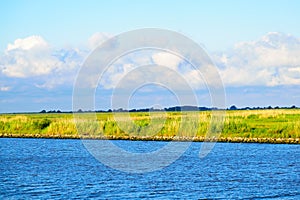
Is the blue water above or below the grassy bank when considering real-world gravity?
below

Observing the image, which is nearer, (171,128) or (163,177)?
(163,177)

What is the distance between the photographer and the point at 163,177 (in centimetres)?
3881

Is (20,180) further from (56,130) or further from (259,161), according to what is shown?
(56,130)

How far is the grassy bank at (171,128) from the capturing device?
66.7 meters

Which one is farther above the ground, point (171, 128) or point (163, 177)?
point (171, 128)

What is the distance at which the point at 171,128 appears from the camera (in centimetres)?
6938

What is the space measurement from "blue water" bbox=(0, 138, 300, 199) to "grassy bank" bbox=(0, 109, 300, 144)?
8.52 meters

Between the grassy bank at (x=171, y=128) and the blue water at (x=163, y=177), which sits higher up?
the grassy bank at (x=171, y=128)

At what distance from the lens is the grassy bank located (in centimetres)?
6669

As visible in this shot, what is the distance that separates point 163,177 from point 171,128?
3064cm

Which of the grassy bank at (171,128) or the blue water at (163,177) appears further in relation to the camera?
the grassy bank at (171,128)

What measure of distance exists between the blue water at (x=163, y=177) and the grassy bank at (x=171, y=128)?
27.9ft

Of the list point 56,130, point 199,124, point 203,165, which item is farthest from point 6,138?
point 203,165

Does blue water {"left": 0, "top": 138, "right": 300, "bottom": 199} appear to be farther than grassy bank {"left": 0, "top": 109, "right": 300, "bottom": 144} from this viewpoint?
No
